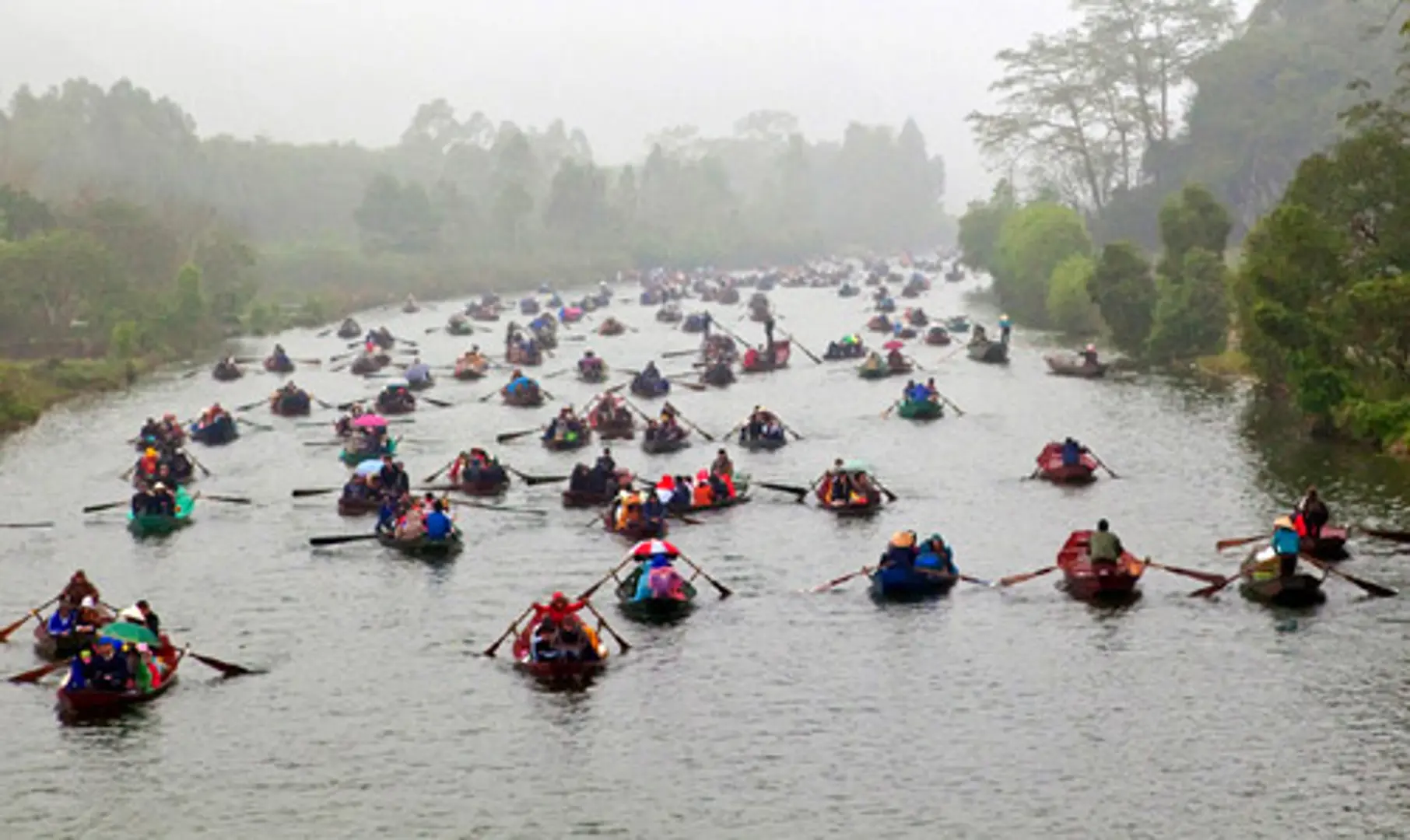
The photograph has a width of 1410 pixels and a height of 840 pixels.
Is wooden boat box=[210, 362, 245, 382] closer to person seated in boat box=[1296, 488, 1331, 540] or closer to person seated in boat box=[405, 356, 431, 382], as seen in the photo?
person seated in boat box=[405, 356, 431, 382]

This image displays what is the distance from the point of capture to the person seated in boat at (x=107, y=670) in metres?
35.4

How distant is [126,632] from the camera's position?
1388 inches

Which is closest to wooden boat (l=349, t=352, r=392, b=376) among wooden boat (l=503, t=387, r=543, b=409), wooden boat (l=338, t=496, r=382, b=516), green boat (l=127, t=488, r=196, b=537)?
wooden boat (l=503, t=387, r=543, b=409)

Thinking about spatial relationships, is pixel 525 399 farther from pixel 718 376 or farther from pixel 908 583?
pixel 908 583

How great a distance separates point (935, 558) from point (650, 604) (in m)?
7.47

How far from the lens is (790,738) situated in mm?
33156

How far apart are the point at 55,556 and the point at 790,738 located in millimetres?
26777

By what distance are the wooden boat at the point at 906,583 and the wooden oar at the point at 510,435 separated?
28.9m

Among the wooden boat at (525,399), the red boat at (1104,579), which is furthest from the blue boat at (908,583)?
the wooden boat at (525,399)

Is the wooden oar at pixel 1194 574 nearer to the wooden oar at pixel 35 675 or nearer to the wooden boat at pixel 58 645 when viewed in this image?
the wooden boat at pixel 58 645

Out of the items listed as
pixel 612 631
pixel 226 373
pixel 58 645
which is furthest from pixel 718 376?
pixel 58 645

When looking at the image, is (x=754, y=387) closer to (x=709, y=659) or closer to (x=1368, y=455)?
(x=1368, y=455)

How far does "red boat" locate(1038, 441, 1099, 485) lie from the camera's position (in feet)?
189

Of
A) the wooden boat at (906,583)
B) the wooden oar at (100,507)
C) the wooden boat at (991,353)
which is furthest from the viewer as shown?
the wooden boat at (991,353)
